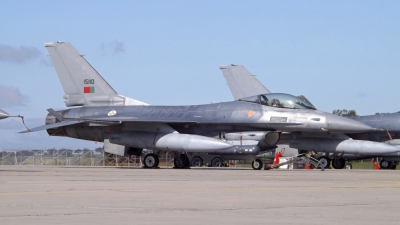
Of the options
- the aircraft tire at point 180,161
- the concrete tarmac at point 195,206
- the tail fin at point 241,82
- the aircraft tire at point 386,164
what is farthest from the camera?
the tail fin at point 241,82

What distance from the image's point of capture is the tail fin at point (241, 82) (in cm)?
3375

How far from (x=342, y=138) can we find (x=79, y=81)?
1101 centimetres

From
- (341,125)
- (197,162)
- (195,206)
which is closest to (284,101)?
(341,125)

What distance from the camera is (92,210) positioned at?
23.8 ft

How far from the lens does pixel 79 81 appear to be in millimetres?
27016

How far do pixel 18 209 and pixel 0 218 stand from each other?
2.88 ft

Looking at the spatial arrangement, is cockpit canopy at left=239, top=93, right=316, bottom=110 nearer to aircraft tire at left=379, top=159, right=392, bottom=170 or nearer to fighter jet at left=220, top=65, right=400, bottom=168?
fighter jet at left=220, top=65, right=400, bottom=168

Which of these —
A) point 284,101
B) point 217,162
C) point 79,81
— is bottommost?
point 217,162

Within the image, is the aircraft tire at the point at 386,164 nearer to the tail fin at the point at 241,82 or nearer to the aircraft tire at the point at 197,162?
the tail fin at the point at 241,82

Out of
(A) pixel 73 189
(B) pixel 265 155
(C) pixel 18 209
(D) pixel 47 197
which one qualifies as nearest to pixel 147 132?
(B) pixel 265 155

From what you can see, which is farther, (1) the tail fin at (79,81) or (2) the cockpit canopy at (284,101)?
(1) the tail fin at (79,81)

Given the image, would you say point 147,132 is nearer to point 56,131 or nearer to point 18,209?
point 56,131

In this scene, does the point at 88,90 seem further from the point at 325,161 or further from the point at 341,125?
the point at 341,125

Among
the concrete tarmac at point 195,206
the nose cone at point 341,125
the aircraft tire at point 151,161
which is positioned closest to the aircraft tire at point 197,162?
the aircraft tire at point 151,161
